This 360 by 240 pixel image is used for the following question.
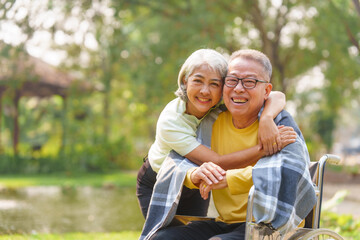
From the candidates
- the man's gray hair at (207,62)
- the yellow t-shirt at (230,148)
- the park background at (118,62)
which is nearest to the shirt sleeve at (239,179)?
the yellow t-shirt at (230,148)

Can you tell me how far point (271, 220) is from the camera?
2082mm

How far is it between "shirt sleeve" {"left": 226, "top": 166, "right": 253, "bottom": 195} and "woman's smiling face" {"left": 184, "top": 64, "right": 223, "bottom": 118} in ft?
1.36

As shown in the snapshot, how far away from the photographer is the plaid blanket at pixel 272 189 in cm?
208

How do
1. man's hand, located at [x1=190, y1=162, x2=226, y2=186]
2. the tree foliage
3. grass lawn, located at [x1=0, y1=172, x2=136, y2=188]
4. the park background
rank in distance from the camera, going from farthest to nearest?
grass lawn, located at [x1=0, y1=172, x2=136, y2=188], the tree foliage, the park background, man's hand, located at [x1=190, y1=162, x2=226, y2=186]

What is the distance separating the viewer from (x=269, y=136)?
2223mm

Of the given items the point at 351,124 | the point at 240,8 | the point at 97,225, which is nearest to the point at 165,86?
the point at 240,8

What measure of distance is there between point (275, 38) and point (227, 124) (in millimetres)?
11737

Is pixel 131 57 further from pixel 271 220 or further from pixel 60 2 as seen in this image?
pixel 271 220

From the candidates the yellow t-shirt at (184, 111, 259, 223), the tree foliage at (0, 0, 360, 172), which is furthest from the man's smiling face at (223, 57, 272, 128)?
the tree foliage at (0, 0, 360, 172)

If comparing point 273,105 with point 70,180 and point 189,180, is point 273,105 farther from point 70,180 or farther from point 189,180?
point 70,180

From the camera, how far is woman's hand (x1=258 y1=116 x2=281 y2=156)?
221 cm

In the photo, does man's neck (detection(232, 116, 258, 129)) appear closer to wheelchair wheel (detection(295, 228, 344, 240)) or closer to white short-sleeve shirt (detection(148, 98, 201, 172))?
white short-sleeve shirt (detection(148, 98, 201, 172))

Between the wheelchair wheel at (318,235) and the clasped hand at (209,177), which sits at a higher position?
the clasped hand at (209,177)

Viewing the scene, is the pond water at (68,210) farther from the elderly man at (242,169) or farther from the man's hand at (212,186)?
the man's hand at (212,186)
